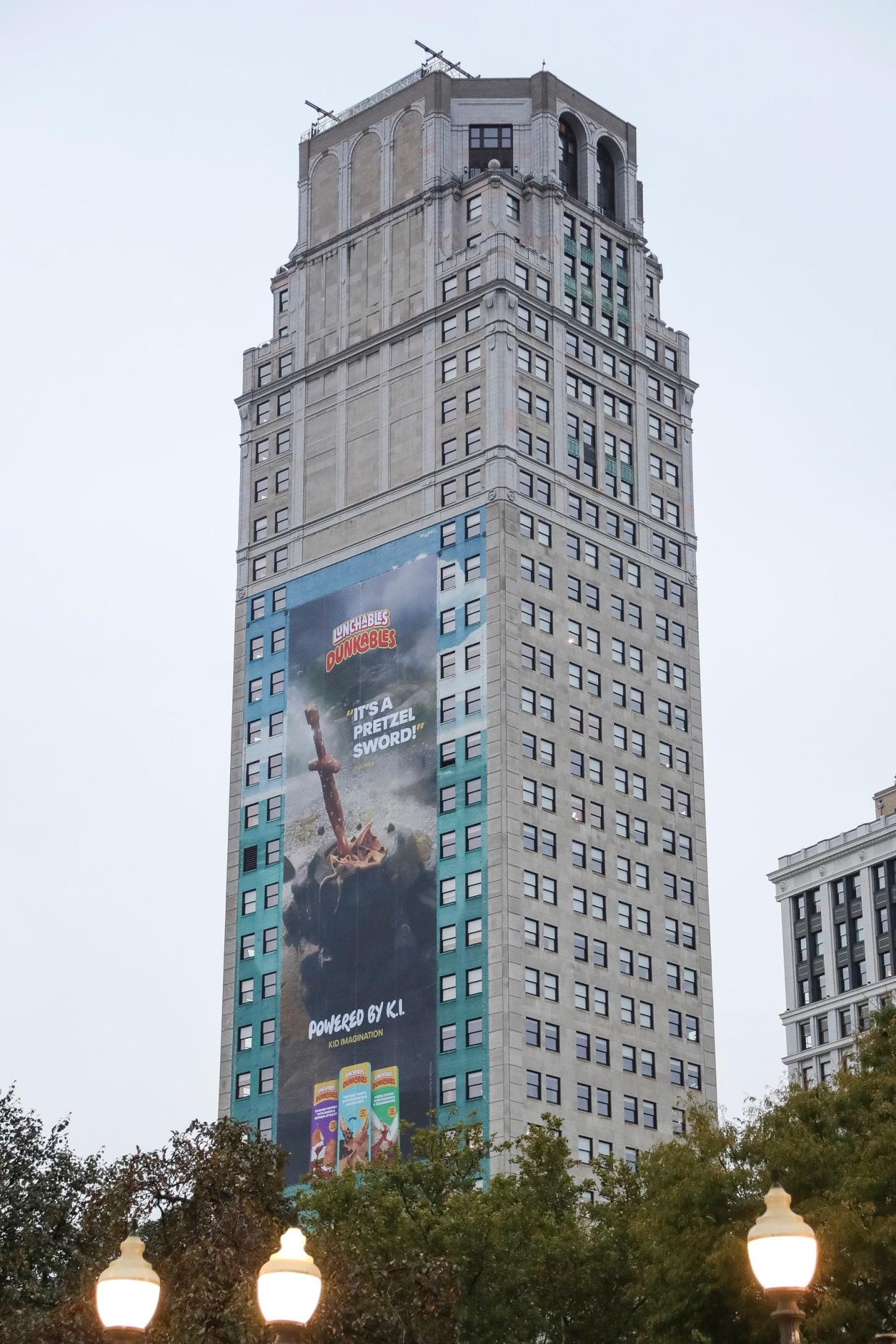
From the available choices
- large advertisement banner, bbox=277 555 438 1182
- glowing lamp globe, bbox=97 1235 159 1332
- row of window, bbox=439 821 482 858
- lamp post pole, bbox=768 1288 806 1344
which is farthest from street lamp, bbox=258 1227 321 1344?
row of window, bbox=439 821 482 858

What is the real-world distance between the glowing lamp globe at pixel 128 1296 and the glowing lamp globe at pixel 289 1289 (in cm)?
144

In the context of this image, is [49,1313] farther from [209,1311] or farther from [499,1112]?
[499,1112]

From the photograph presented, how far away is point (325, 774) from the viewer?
14462cm

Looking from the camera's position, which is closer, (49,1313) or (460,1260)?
(49,1313)

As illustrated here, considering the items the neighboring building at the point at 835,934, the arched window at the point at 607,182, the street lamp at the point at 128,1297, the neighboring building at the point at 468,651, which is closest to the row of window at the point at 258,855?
the neighboring building at the point at 468,651

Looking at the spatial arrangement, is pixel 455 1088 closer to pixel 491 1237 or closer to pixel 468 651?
pixel 468 651

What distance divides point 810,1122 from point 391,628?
263 feet

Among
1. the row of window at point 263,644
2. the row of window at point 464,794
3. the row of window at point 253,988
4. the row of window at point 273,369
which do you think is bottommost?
the row of window at point 253,988

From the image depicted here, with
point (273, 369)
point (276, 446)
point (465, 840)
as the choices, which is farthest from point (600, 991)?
point (273, 369)

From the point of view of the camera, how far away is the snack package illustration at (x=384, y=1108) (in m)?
130

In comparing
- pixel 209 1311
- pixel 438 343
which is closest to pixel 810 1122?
pixel 209 1311

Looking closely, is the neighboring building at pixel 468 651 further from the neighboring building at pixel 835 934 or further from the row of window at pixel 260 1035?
the neighboring building at pixel 835 934

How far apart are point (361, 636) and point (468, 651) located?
886cm

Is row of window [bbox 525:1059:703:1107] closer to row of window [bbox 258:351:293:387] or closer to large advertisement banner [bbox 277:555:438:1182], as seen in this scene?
large advertisement banner [bbox 277:555:438:1182]
